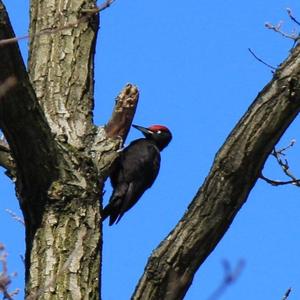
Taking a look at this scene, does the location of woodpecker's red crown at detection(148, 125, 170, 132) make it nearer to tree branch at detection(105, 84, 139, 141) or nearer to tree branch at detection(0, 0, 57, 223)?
tree branch at detection(105, 84, 139, 141)

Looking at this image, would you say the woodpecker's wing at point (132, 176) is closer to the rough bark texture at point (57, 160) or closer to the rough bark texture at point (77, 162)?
the rough bark texture at point (77, 162)

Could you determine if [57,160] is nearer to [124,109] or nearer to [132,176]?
[124,109]

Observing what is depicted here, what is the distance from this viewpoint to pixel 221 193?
298 cm

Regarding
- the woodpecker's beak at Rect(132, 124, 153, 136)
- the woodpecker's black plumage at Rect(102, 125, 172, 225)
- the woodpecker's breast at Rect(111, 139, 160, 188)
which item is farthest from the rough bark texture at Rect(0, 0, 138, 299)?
the woodpecker's beak at Rect(132, 124, 153, 136)

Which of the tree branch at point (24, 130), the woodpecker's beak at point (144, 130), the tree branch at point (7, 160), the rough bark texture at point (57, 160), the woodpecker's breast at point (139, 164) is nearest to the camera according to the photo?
the tree branch at point (24, 130)

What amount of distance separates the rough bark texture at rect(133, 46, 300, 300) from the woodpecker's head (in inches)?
131

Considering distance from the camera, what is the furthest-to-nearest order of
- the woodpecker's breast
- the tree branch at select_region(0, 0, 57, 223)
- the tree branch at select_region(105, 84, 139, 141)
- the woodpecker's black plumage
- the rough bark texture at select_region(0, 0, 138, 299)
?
the woodpecker's breast, the woodpecker's black plumage, the tree branch at select_region(105, 84, 139, 141), the rough bark texture at select_region(0, 0, 138, 299), the tree branch at select_region(0, 0, 57, 223)

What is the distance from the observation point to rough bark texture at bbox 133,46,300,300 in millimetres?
2939

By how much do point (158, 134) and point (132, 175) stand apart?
814 millimetres

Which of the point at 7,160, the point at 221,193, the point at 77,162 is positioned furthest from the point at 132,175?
the point at 221,193

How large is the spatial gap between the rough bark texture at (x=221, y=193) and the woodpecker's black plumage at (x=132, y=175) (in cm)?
223

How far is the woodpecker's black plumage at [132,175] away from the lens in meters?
5.46

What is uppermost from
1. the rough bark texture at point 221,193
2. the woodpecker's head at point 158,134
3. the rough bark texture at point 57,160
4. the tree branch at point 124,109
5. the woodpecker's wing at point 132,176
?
the woodpecker's head at point 158,134

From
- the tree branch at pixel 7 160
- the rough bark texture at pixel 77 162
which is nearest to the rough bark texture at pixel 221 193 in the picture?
the rough bark texture at pixel 77 162
